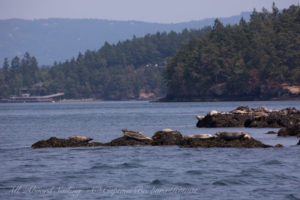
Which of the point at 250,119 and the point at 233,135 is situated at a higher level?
the point at 233,135

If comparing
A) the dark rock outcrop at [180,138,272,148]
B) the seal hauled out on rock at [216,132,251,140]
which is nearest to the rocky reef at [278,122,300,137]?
the seal hauled out on rock at [216,132,251,140]

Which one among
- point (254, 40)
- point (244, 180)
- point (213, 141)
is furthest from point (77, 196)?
point (254, 40)

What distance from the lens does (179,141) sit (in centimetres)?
3500

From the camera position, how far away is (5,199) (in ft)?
65.2

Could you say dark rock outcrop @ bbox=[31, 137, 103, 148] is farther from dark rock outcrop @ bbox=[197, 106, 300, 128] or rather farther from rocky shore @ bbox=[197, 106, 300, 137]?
dark rock outcrop @ bbox=[197, 106, 300, 128]

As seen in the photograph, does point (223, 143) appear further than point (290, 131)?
No

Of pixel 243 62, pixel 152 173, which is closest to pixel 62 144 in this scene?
pixel 152 173

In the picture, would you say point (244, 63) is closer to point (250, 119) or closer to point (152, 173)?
point (250, 119)

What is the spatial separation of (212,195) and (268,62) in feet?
471

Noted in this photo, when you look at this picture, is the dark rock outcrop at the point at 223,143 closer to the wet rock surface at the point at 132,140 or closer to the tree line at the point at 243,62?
the wet rock surface at the point at 132,140

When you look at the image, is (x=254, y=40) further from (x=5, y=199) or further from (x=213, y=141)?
(x=5, y=199)

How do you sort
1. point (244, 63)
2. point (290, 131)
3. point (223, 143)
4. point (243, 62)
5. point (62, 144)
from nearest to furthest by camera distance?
point (223, 143)
point (62, 144)
point (290, 131)
point (243, 62)
point (244, 63)

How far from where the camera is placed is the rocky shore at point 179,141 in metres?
32.9

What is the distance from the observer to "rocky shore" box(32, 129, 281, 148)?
108ft
